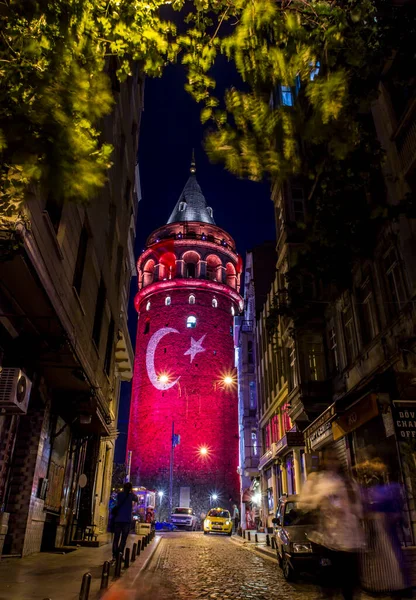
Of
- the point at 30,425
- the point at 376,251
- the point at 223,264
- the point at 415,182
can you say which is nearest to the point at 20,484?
the point at 30,425

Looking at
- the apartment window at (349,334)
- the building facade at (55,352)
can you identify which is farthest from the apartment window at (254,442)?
the apartment window at (349,334)

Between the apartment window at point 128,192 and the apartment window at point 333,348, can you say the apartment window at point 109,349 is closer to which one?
the apartment window at point 128,192

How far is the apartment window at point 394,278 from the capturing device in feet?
37.5

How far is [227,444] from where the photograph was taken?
4697 centimetres

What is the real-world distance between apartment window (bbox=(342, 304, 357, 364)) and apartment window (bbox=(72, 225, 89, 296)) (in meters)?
8.67

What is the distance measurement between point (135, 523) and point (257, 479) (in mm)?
12954

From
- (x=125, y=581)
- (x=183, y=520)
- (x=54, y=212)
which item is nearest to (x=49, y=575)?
(x=125, y=581)

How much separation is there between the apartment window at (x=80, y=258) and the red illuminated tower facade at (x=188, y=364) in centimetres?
3552

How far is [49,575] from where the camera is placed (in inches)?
302

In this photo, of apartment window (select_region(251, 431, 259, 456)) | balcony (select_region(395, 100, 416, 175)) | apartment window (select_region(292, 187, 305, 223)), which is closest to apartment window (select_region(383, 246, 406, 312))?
balcony (select_region(395, 100, 416, 175))

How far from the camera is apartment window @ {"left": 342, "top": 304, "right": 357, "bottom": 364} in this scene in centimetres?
1475

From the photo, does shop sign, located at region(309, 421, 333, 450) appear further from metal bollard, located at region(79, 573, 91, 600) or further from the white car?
the white car

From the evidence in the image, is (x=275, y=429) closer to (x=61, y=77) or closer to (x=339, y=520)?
(x=339, y=520)

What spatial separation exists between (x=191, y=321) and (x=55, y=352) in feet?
133
